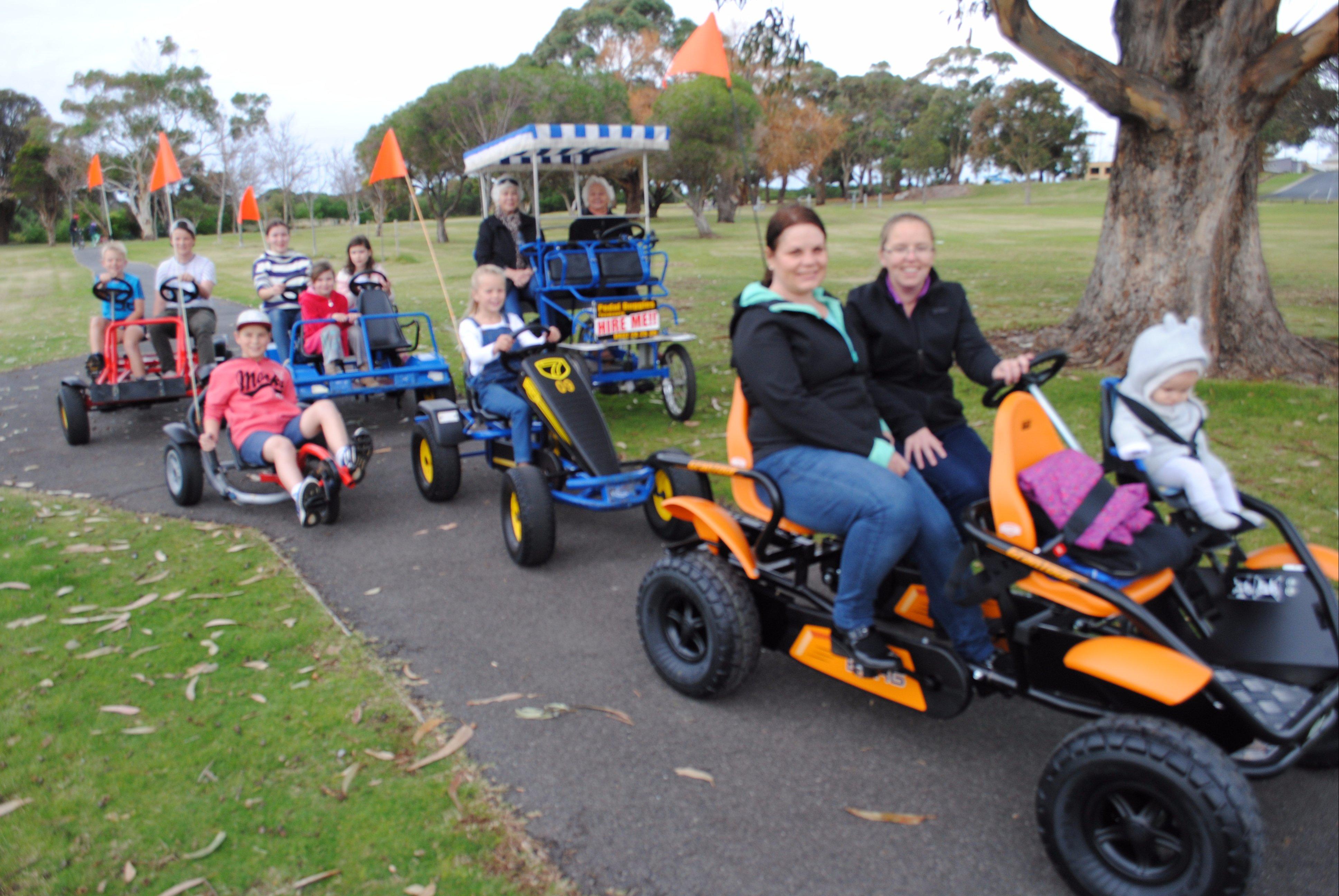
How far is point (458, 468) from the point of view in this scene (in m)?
6.19

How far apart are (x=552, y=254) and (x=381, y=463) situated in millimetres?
2557

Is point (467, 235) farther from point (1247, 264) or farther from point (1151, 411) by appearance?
point (1151, 411)

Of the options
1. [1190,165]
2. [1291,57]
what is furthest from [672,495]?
[1291,57]

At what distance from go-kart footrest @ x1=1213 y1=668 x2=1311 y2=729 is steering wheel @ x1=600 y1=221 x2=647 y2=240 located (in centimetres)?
696

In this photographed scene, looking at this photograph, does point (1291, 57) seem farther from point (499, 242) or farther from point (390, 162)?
point (390, 162)

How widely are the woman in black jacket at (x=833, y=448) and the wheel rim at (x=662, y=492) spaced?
6.32 feet

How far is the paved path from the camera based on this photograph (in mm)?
2734

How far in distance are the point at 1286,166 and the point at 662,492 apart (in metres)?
105

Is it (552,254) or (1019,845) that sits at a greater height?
(552,254)

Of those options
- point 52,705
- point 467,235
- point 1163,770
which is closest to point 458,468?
point 52,705

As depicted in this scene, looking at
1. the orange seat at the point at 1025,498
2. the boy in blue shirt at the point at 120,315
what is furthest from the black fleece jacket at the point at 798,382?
the boy in blue shirt at the point at 120,315

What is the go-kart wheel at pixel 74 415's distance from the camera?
7.91 m

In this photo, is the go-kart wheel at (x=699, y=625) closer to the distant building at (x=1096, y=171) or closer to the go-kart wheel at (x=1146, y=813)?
the go-kart wheel at (x=1146, y=813)

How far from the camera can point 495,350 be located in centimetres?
571
